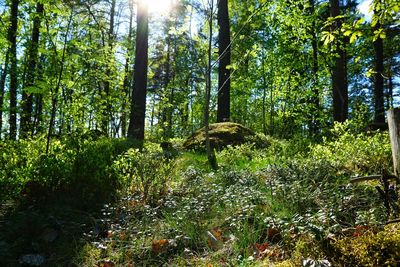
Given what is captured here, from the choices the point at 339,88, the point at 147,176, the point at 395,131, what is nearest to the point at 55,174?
the point at 147,176

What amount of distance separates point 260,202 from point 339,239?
4.67ft

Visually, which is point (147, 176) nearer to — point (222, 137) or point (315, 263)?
point (315, 263)

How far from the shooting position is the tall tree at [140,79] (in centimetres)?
1017

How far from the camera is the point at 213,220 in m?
3.55

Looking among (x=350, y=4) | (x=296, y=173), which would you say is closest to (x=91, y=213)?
(x=296, y=173)

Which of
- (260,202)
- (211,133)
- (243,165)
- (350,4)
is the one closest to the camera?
(260,202)

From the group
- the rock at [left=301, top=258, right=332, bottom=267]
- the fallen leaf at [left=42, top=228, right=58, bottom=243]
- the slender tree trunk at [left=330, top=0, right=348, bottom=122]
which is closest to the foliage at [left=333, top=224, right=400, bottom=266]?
the rock at [left=301, top=258, right=332, bottom=267]

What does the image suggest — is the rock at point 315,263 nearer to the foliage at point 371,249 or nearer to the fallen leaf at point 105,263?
the foliage at point 371,249

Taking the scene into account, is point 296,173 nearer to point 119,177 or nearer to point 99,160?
point 119,177

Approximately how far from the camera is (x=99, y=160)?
205 inches

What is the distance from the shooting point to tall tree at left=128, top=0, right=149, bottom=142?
33.4ft

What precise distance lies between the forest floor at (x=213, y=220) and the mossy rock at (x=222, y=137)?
12.4 feet

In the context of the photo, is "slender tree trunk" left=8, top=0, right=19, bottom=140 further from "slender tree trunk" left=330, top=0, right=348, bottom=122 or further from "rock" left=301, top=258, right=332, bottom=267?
"slender tree trunk" left=330, top=0, right=348, bottom=122

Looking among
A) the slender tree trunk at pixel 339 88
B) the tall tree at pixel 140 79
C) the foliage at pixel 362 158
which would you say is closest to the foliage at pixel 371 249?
the foliage at pixel 362 158
